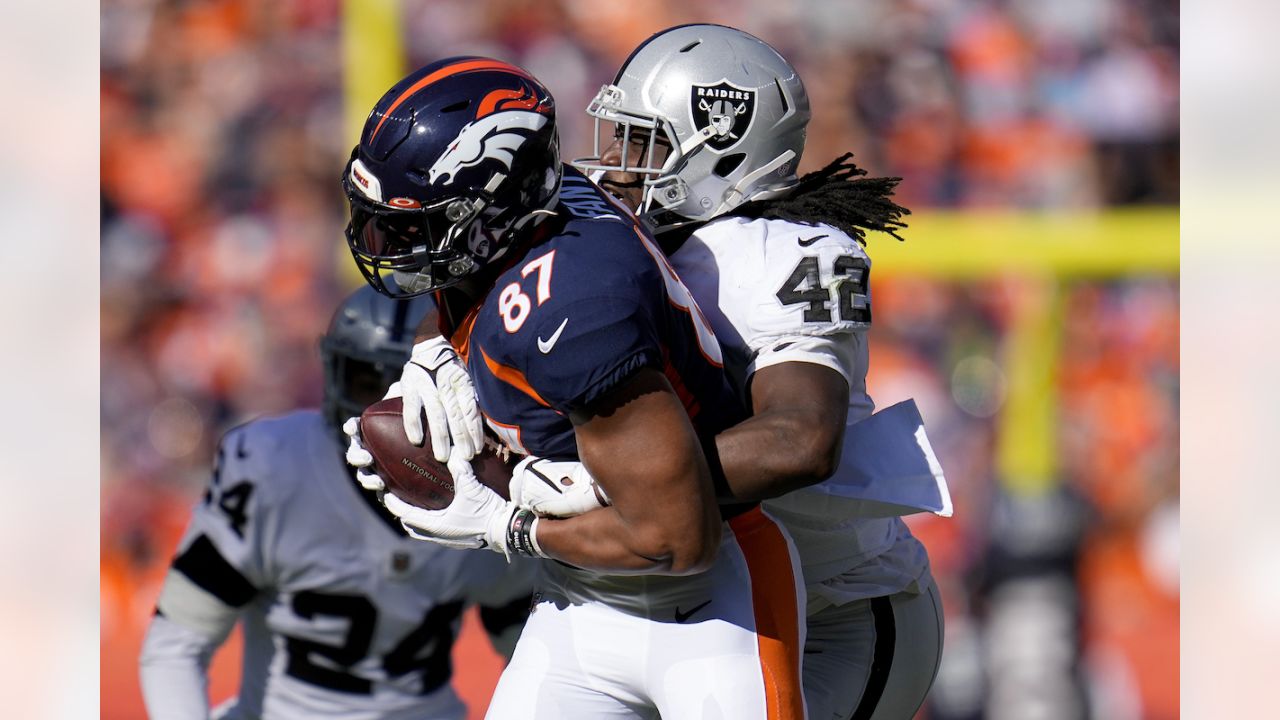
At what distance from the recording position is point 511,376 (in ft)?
5.69

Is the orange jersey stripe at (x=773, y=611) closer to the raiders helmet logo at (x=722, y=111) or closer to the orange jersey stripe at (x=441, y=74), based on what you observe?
the raiders helmet logo at (x=722, y=111)

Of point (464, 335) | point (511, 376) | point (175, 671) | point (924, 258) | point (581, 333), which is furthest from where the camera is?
point (924, 258)

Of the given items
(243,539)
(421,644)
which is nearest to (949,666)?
(421,644)

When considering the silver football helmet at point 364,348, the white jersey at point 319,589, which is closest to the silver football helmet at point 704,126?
the silver football helmet at point 364,348

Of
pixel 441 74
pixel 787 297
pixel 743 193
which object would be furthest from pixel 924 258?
pixel 441 74

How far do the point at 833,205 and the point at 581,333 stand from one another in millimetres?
723

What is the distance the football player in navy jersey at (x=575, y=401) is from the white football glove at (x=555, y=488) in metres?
0.02

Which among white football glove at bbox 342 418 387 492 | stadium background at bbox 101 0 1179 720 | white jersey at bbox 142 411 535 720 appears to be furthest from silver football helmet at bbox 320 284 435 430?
stadium background at bbox 101 0 1179 720

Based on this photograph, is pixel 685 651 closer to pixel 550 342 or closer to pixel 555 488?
pixel 555 488

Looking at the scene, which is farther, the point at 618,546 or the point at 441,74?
the point at 441,74

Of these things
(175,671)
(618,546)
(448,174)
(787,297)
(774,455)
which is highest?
(448,174)
